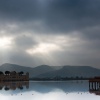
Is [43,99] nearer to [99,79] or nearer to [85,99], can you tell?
[85,99]

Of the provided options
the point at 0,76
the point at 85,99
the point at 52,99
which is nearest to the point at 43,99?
the point at 52,99

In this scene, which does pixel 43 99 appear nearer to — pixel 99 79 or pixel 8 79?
pixel 99 79

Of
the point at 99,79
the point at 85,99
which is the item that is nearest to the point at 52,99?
the point at 85,99

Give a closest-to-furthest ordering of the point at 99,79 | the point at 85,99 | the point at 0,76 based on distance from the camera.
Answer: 1. the point at 85,99
2. the point at 99,79
3. the point at 0,76

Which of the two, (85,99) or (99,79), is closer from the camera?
(85,99)

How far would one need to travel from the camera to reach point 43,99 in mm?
39156

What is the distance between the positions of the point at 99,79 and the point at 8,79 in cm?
12541

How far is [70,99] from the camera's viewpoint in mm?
38719

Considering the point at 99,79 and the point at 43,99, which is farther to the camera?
the point at 99,79

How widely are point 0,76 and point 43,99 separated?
15771 centimetres

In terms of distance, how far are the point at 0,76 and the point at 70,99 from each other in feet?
521

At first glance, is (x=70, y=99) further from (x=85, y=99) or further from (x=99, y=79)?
(x=99, y=79)

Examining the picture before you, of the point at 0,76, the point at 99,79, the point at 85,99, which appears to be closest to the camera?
the point at 85,99

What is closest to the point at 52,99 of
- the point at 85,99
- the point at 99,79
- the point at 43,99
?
the point at 43,99
